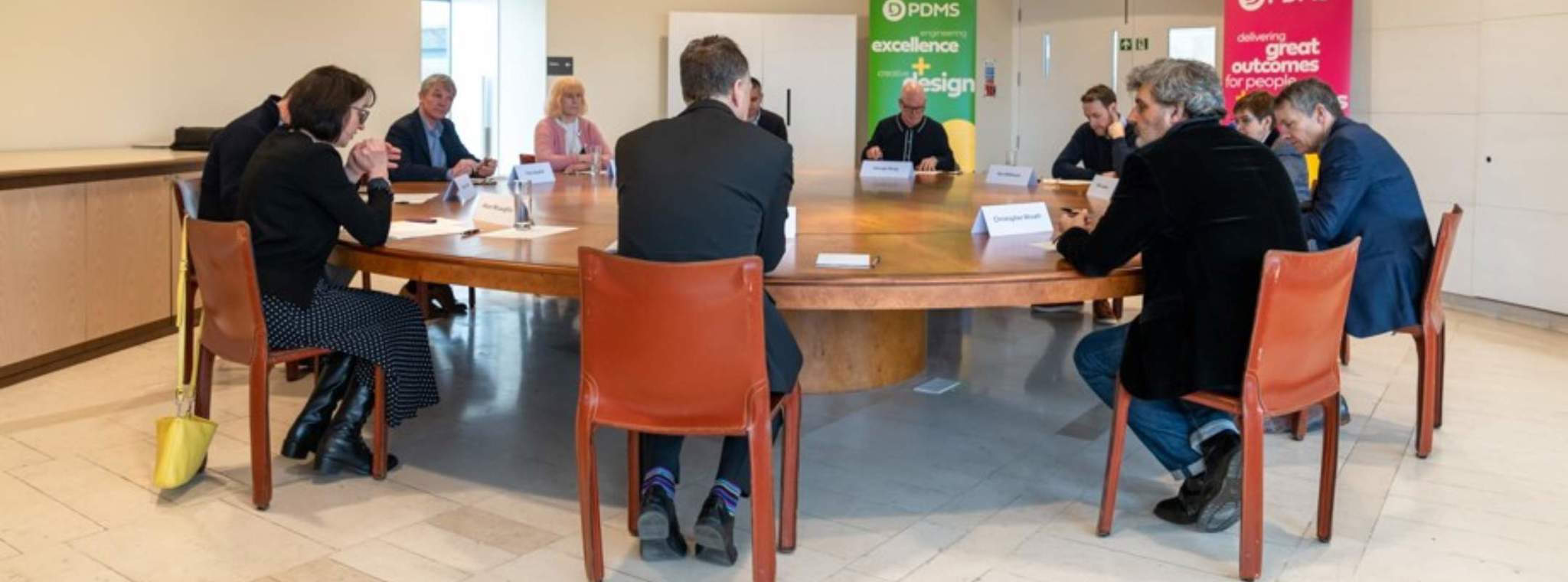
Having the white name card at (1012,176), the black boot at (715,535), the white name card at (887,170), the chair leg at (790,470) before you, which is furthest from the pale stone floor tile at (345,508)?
the white name card at (887,170)

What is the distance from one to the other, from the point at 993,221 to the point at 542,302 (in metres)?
3.44

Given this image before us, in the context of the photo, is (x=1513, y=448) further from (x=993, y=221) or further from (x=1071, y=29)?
(x=1071, y=29)

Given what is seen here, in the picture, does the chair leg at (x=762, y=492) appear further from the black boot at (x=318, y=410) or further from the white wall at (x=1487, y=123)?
the white wall at (x=1487, y=123)

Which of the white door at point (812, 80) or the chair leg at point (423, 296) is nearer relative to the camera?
the chair leg at point (423, 296)

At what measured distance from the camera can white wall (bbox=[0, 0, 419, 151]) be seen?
18.7 feet

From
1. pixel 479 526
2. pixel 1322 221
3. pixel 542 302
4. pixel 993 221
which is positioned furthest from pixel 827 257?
pixel 542 302

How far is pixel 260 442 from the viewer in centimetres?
329

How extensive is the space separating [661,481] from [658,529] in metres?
0.15

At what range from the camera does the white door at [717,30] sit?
9586mm

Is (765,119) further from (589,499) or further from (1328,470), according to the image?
(589,499)

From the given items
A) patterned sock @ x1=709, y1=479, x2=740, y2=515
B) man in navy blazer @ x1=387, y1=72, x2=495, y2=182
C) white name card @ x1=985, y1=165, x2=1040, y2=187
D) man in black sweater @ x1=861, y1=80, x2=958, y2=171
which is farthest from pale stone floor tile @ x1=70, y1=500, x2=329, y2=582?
man in black sweater @ x1=861, y1=80, x2=958, y2=171

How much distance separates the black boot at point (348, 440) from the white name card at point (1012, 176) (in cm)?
325

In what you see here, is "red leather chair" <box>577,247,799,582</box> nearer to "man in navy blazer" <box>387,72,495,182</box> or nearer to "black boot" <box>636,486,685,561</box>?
"black boot" <box>636,486,685,561</box>

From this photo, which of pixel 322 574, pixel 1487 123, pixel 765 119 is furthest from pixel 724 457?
pixel 1487 123
